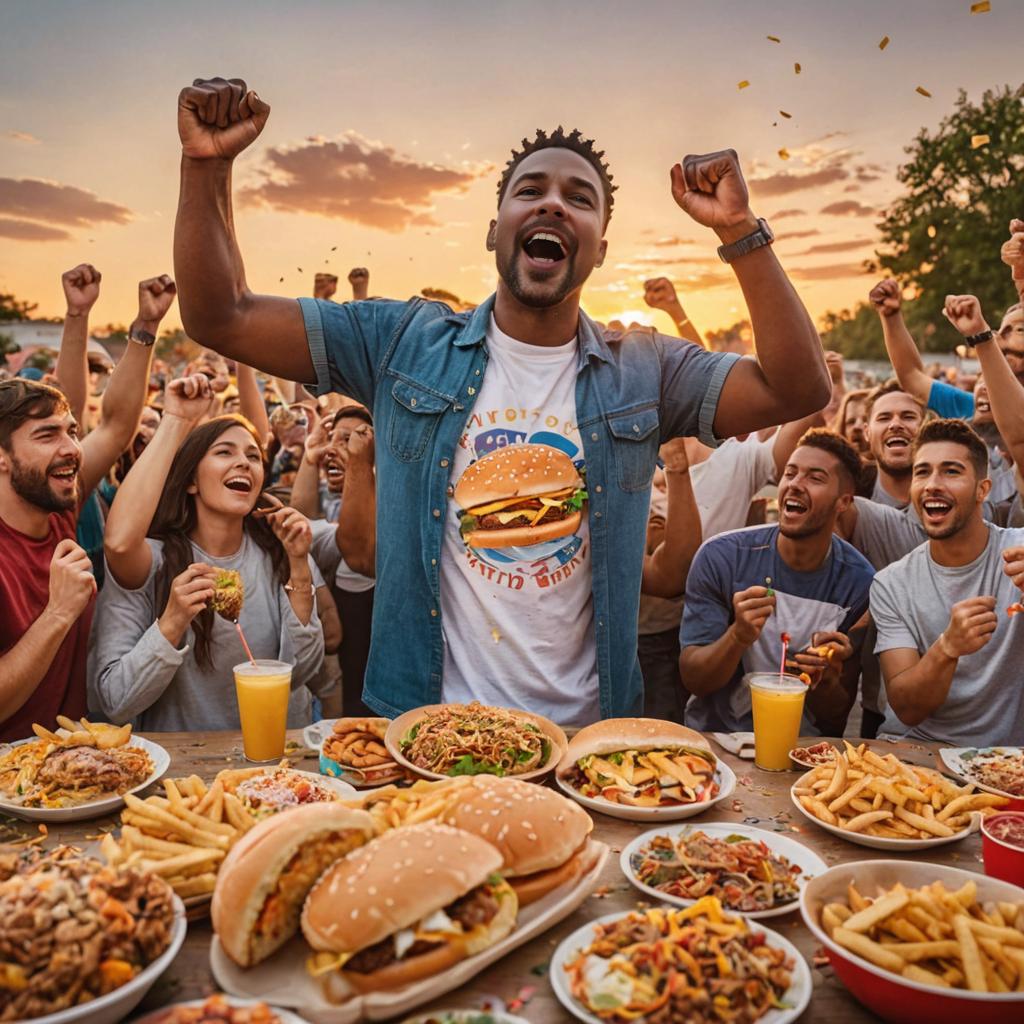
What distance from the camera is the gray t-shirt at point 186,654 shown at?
3113mm

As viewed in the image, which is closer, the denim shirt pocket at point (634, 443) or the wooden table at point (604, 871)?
the wooden table at point (604, 871)

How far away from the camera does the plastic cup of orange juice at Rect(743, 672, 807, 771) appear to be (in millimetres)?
2676

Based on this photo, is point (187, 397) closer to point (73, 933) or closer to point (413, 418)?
point (413, 418)

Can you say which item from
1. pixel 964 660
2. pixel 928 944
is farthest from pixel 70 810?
pixel 964 660

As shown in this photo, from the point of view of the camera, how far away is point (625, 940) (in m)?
1.61

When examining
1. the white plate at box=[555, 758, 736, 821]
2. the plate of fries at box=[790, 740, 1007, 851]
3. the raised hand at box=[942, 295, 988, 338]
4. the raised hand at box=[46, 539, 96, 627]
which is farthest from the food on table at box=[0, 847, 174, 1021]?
the raised hand at box=[942, 295, 988, 338]

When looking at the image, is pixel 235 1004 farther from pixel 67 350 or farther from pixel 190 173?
pixel 67 350

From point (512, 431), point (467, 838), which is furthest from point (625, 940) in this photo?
point (512, 431)

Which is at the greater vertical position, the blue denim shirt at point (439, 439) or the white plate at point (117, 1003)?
the blue denim shirt at point (439, 439)

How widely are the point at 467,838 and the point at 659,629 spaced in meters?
3.57

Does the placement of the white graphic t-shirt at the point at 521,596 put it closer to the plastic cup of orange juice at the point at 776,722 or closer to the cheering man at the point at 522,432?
the cheering man at the point at 522,432

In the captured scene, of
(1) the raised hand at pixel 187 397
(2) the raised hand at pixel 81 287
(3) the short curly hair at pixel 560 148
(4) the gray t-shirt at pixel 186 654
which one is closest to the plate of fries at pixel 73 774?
(4) the gray t-shirt at pixel 186 654

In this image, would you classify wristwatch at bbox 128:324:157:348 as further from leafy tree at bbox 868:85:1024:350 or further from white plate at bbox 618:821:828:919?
leafy tree at bbox 868:85:1024:350

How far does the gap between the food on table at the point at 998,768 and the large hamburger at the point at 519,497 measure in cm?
143
